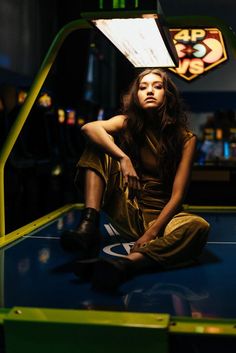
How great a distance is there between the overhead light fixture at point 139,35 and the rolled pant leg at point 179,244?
3.12 ft

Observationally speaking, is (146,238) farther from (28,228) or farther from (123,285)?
(28,228)

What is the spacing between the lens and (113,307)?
1543 mm

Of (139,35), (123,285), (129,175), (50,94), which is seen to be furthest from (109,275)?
(50,94)

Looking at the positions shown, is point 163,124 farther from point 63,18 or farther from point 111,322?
point 63,18

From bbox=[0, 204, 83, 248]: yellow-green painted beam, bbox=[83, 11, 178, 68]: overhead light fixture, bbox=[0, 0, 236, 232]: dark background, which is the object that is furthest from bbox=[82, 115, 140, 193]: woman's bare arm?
bbox=[0, 0, 236, 232]: dark background

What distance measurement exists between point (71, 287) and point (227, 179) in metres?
5.65

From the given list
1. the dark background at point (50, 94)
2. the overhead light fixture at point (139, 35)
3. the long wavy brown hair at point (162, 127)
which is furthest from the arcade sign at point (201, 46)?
the long wavy brown hair at point (162, 127)

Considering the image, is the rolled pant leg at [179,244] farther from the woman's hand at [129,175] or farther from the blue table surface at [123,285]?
the woman's hand at [129,175]

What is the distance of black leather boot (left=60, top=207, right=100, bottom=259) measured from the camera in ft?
6.24

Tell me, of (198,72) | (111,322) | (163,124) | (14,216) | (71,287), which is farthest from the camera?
(198,72)

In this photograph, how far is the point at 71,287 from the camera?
1.76 meters

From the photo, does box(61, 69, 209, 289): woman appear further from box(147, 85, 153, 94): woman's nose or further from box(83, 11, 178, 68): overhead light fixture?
box(83, 11, 178, 68): overhead light fixture

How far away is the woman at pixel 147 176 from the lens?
2018 mm

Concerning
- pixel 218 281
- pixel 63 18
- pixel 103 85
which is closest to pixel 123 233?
pixel 218 281
